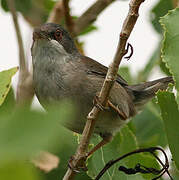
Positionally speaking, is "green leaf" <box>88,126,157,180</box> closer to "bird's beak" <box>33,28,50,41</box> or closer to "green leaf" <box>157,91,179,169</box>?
"green leaf" <box>157,91,179,169</box>

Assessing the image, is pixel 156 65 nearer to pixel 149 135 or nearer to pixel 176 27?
pixel 149 135

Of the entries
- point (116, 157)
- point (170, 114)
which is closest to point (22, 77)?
point (116, 157)

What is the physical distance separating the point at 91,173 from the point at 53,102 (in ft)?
3.44

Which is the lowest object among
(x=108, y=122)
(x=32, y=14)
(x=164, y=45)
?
(x=108, y=122)

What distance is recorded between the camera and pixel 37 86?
12.9 feet

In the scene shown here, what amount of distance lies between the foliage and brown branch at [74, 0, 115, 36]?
612mm

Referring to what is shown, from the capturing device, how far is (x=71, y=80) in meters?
3.81

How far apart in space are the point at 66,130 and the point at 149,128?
3.16 metres

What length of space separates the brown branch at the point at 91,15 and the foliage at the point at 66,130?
0.61 m

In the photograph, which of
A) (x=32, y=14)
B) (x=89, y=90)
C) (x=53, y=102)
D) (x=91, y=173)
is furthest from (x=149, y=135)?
(x=32, y=14)

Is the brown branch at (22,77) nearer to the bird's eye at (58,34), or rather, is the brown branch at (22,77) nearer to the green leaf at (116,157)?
the bird's eye at (58,34)

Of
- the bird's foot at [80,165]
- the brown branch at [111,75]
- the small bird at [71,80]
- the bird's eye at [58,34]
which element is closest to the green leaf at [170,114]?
the brown branch at [111,75]

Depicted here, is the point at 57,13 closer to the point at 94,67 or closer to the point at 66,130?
the point at 94,67

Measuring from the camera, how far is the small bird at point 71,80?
3746mm
